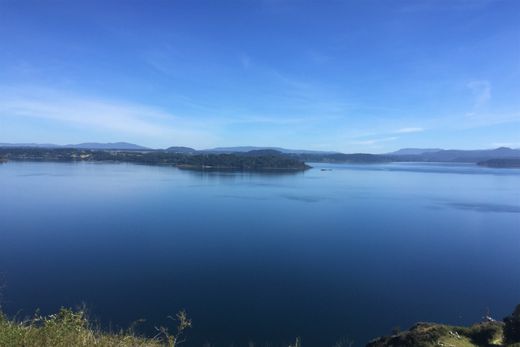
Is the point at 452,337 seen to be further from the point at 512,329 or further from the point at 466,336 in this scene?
the point at 512,329

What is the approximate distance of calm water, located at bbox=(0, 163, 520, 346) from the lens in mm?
7316

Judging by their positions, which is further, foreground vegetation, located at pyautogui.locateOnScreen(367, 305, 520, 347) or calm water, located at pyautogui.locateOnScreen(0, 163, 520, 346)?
calm water, located at pyautogui.locateOnScreen(0, 163, 520, 346)

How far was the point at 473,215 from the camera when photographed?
756 inches

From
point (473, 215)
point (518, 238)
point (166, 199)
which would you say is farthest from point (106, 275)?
point (473, 215)

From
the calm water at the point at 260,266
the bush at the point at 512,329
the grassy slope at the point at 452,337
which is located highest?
the bush at the point at 512,329

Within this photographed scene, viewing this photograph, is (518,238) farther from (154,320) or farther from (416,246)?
(154,320)

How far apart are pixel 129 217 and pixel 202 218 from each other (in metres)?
3.39

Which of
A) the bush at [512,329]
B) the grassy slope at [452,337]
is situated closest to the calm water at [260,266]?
the grassy slope at [452,337]

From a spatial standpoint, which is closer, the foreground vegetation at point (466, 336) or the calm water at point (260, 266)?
the foreground vegetation at point (466, 336)

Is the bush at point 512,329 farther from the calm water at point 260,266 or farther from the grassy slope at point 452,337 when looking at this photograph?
the calm water at point 260,266

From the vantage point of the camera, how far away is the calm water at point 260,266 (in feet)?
24.0

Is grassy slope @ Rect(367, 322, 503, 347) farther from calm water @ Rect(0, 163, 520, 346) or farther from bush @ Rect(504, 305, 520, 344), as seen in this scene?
calm water @ Rect(0, 163, 520, 346)

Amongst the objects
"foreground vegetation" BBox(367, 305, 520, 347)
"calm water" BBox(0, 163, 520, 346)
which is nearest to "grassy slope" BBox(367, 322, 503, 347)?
"foreground vegetation" BBox(367, 305, 520, 347)

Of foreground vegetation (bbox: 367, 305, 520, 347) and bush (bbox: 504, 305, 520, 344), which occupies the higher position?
bush (bbox: 504, 305, 520, 344)
